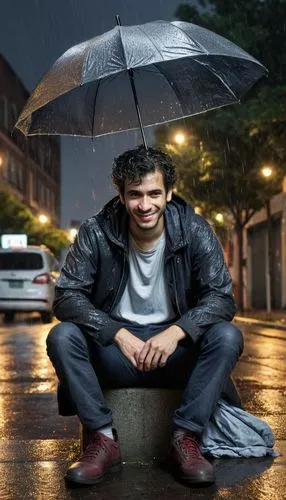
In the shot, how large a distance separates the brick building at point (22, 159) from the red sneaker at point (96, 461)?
4713 cm

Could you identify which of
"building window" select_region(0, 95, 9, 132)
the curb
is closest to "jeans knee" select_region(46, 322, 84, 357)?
the curb

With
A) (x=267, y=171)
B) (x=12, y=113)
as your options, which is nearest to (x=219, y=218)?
(x=267, y=171)

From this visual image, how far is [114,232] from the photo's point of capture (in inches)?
170

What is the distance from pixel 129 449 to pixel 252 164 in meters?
24.6

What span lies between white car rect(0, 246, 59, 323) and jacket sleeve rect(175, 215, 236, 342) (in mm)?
17816

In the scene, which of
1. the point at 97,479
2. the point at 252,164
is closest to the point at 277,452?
the point at 97,479

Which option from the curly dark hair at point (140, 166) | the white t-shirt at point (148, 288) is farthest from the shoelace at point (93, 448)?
the curly dark hair at point (140, 166)

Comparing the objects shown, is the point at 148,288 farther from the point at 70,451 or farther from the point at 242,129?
the point at 242,129

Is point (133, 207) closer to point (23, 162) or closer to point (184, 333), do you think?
point (184, 333)

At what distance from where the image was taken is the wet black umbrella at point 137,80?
4594mm

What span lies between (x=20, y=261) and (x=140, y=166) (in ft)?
60.4

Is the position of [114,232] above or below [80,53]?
below

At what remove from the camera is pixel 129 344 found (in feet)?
13.1

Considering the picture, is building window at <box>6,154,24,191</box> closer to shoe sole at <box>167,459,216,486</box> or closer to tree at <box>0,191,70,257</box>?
tree at <box>0,191,70,257</box>
